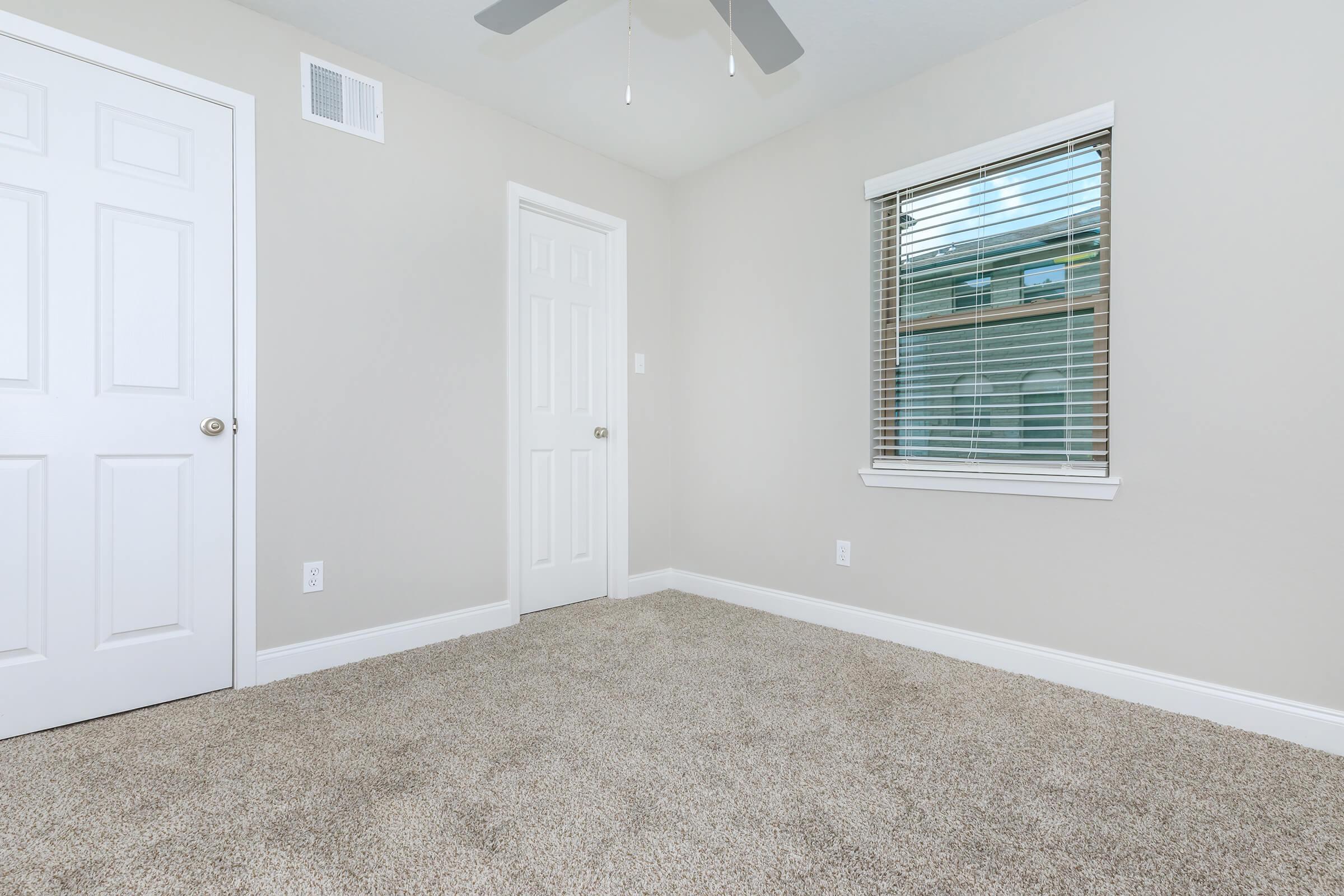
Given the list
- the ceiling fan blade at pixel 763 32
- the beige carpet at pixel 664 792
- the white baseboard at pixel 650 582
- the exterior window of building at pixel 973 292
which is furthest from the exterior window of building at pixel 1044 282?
the white baseboard at pixel 650 582

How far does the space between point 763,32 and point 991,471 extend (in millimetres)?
1752

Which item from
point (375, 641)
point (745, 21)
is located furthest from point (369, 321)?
point (745, 21)

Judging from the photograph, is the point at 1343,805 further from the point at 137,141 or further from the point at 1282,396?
the point at 137,141

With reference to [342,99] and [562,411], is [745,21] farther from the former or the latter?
[562,411]

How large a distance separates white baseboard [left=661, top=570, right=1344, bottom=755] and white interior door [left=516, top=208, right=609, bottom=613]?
985mm

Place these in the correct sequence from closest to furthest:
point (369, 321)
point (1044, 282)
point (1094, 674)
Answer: point (1094, 674) < point (1044, 282) < point (369, 321)

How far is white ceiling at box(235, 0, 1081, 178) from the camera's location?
7.47 ft

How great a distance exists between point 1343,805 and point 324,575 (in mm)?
3138

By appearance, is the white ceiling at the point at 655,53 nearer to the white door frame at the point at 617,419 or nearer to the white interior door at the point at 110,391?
the white door frame at the point at 617,419

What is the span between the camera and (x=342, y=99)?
8.22 ft

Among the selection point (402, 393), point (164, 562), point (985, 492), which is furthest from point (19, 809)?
point (985, 492)

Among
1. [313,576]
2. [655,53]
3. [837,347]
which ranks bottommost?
[313,576]

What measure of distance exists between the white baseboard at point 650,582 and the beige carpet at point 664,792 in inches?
47.0

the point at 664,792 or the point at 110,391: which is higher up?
the point at 110,391
